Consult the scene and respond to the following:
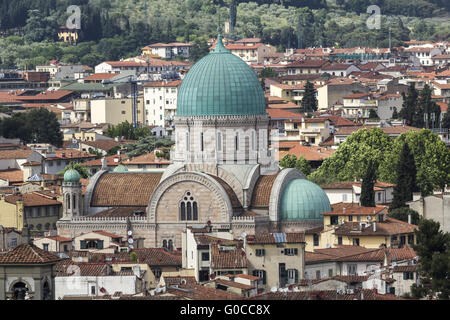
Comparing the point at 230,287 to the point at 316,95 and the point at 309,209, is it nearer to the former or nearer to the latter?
the point at 309,209

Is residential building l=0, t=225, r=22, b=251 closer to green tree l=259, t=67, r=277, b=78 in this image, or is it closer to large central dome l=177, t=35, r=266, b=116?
large central dome l=177, t=35, r=266, b=116

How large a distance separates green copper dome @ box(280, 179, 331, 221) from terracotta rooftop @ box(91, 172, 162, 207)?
18.0 feet

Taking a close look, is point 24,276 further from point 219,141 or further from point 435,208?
point 435,208

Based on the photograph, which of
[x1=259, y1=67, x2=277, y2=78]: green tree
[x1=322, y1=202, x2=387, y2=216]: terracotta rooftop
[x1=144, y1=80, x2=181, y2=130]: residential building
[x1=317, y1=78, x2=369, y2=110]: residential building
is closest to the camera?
[x1=322, y1=202, x2=387, y2=216]: terracotta rooftop

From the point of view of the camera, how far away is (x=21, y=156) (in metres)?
112

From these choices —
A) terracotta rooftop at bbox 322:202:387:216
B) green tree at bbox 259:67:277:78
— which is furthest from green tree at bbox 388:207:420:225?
green tree at bbox 259:67:277:78

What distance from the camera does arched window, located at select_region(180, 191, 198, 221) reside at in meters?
71.9

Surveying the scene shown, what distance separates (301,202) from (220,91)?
554cm

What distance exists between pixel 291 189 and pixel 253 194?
5.04 feet

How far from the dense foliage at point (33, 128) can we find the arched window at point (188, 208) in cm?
5775

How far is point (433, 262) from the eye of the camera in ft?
178

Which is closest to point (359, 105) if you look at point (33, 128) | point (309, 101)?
point (309, 101)

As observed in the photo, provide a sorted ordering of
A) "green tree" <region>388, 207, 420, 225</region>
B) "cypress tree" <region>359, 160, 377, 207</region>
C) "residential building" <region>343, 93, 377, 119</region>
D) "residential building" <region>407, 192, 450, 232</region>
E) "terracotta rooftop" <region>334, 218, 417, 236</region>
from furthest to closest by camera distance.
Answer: "residential building" <region>343, 93, 377, 119</region>
"cypress tree" <region>359, 160, 377, 207</region>
"residential building" <region>407, 192, 450, 232</region>
"green tree" <region>388, 207, 420, 225</region>
"terracotta rooftop" <region>334, 218, 417, 236</region>
